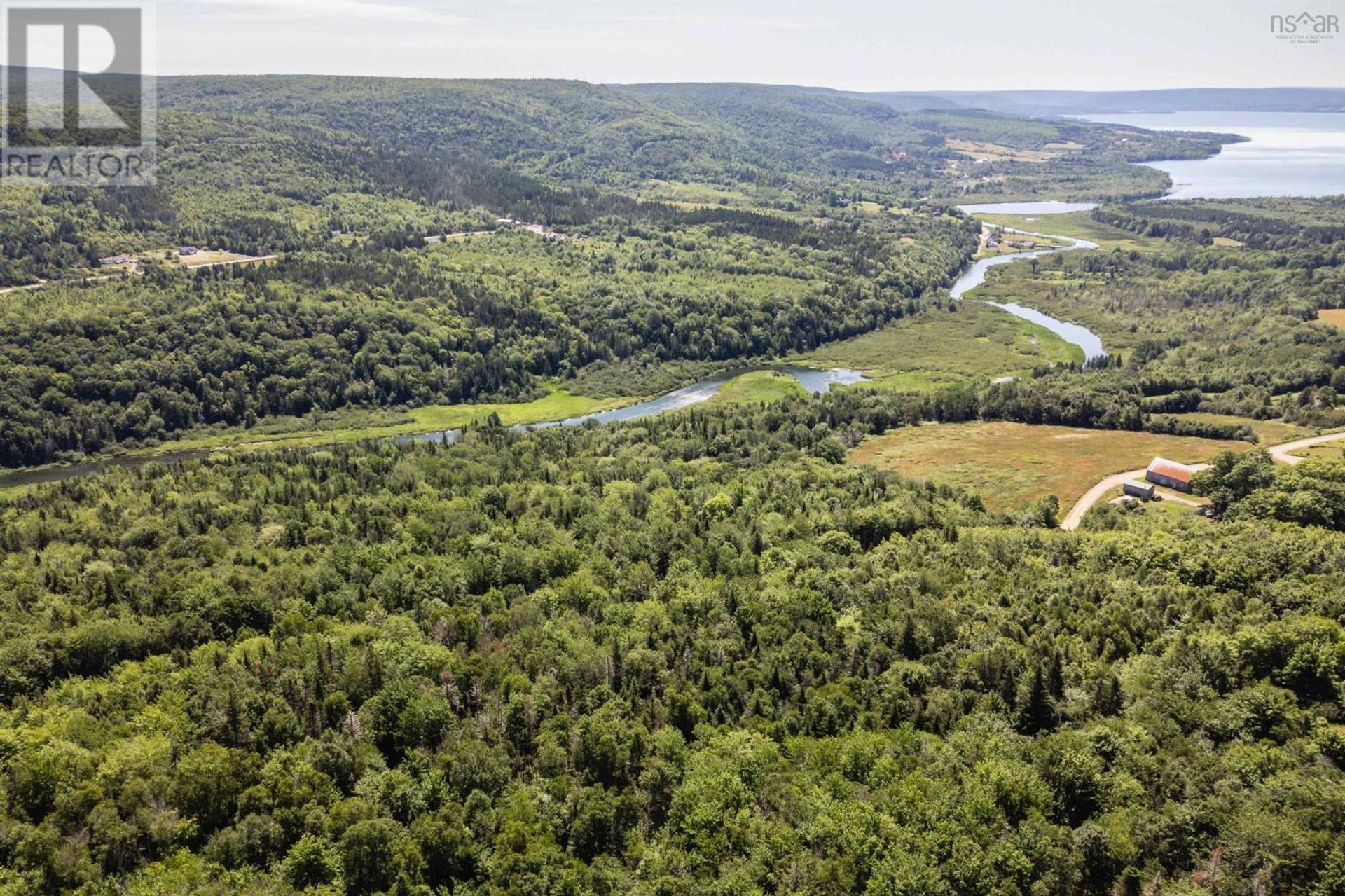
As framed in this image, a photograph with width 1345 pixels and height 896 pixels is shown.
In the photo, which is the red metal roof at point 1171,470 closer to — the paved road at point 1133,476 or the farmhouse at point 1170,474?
the farmhouse at point 1170,474

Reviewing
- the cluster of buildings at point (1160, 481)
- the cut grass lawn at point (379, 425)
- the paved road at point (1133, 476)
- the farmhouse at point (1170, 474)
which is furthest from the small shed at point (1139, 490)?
the cut grass lawn at point (379, 425)

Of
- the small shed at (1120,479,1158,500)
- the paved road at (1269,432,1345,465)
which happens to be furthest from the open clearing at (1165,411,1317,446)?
the small shed at (1120,479,1158,500)

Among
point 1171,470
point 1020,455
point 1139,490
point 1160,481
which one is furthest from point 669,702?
point 1020,455

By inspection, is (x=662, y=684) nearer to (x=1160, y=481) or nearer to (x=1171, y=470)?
(x=1160, y=481)

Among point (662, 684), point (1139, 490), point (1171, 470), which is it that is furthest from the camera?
point (1171, 470)

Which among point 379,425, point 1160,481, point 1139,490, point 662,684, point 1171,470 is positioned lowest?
point 662,684
